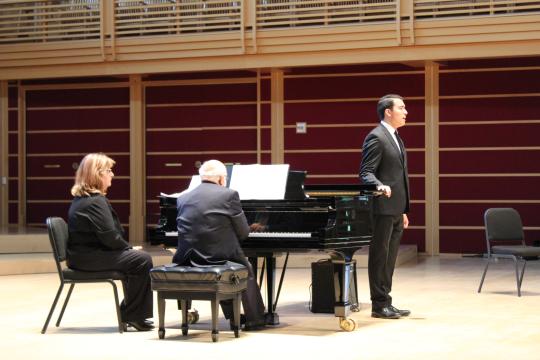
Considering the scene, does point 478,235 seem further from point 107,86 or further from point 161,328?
point 161,328

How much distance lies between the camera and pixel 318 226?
6406mm

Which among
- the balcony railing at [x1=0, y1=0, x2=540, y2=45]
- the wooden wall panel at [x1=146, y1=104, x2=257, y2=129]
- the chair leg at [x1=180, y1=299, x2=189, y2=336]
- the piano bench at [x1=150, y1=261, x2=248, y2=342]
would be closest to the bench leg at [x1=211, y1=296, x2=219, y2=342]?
the piano bench at [x1=150, y1=261, x2=248, y2=342]

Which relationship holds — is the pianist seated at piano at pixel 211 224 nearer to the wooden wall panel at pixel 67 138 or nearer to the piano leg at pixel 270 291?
the piano leg at pixel 270 291

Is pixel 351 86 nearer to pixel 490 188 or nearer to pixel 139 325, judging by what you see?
pixel 490 188

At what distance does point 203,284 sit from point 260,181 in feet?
3.18

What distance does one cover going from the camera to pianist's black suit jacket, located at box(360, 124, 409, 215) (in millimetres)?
6969

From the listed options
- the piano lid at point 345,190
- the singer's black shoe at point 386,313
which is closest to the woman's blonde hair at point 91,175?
the piano lid at point 345,190

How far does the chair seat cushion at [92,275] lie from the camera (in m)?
6.46

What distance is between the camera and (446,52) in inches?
453

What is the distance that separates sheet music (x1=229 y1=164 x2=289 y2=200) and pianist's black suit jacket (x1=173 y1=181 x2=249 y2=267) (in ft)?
1.39

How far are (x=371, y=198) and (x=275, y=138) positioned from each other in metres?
6.81

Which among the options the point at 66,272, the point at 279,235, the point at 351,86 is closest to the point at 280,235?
the point at 279,235

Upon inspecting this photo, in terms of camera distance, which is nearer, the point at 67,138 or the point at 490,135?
the point at 490,135

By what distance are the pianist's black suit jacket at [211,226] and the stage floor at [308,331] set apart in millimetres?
520
